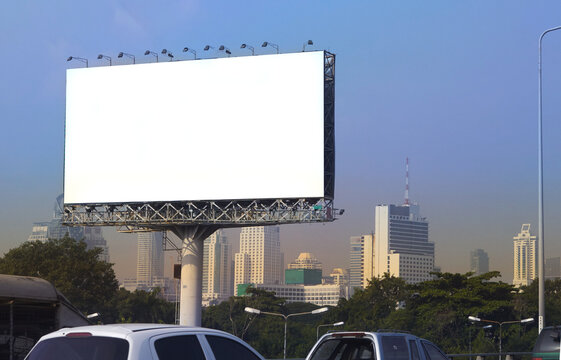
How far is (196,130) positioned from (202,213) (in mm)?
5764

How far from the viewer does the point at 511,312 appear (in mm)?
91875

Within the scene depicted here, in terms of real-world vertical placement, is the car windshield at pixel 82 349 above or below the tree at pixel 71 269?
above

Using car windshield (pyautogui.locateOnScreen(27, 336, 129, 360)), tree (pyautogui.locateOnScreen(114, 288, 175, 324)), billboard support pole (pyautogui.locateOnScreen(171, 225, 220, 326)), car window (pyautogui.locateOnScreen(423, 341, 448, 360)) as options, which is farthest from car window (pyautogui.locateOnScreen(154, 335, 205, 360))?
tree (pyautogui.locateOnScreen(114, 288, 175, 324))

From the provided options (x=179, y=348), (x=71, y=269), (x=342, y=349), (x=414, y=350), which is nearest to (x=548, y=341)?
(x=414, y=350)

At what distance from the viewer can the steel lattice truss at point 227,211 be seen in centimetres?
5800

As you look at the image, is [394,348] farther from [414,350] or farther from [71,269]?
[71,269]

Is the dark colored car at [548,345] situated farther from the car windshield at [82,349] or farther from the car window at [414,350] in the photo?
the car windshield at [82,349]

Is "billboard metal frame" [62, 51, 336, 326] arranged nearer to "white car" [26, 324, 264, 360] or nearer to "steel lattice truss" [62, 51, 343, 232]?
"steel lattice truss" [62, 51, 343, 232]

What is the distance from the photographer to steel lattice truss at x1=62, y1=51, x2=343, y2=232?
58.0 metres

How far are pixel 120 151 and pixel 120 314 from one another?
44944 mm

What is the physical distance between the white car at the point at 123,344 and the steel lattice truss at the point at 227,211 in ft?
161

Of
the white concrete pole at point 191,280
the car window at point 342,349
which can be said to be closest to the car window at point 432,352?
the car window at point 342,349

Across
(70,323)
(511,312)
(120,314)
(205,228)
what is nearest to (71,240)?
(120,314)

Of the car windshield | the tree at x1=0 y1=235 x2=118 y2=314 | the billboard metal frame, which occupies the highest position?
the billboard metal frame
